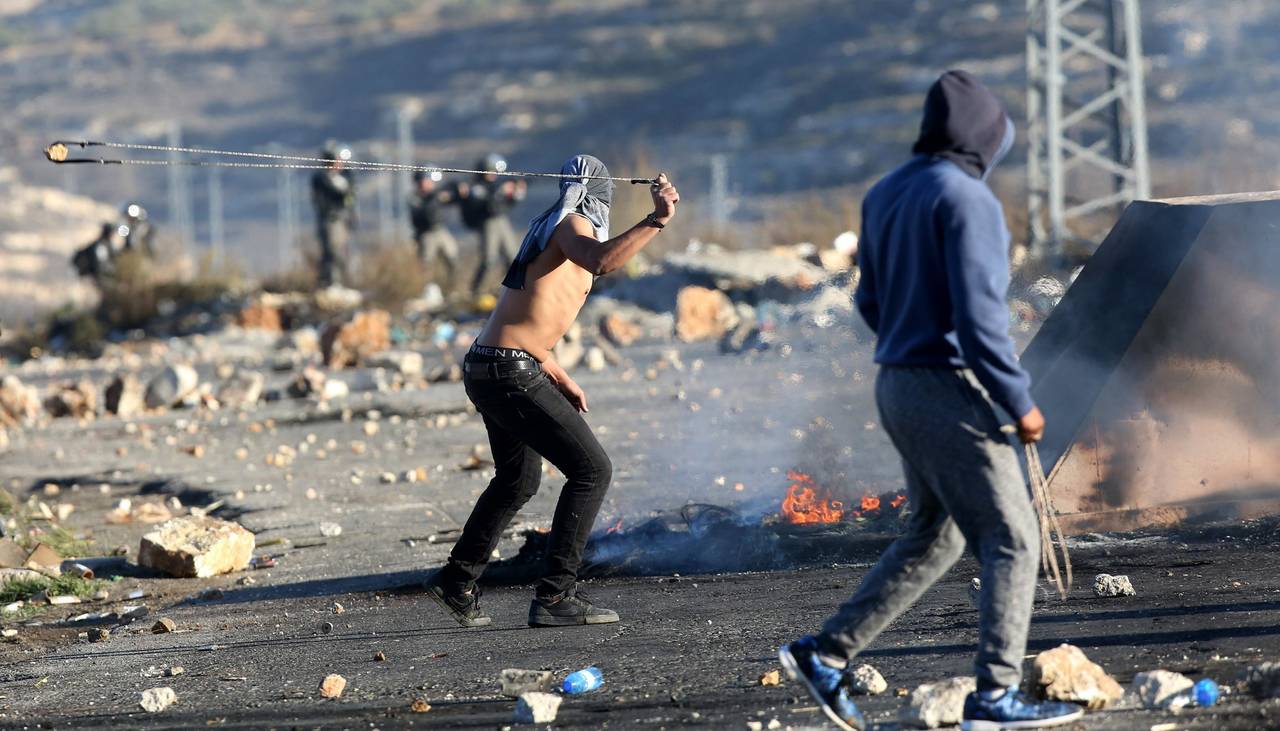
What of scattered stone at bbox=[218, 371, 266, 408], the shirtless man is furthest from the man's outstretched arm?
scattered stone at bbox=[218, 371, 266, 408]

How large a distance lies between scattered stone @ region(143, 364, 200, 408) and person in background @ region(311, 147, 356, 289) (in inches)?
269

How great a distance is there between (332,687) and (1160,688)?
2.49 m

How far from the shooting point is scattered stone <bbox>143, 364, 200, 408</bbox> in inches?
667

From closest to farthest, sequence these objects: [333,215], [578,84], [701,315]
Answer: [701,315], [333,215], [578,84]

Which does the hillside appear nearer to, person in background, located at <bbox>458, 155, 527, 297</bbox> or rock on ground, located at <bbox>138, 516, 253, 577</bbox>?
person in background, located at <bbox>458, 155, 527, 297</bbox>

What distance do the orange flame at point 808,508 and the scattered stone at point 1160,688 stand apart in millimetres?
3094

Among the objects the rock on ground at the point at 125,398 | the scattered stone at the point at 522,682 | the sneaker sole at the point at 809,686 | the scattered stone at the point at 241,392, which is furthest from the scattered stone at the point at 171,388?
the sneaker sole at the point at 809,686

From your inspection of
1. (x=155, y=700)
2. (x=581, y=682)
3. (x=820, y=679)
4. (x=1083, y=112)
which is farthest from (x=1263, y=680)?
(x=1083, y=112)

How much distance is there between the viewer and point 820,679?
436 cm

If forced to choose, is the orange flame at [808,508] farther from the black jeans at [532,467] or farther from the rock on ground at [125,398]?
the rock on ground at [125,398]

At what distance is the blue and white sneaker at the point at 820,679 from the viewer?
4.32 metres

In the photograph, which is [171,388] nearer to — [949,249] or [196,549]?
[196,549]

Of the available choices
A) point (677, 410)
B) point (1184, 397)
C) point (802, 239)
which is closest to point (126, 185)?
point (802, 239)

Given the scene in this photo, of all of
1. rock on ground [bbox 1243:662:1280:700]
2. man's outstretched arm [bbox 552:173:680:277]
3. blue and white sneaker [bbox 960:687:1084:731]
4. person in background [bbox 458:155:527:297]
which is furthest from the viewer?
person in background [bbox 458:155:527:297]
